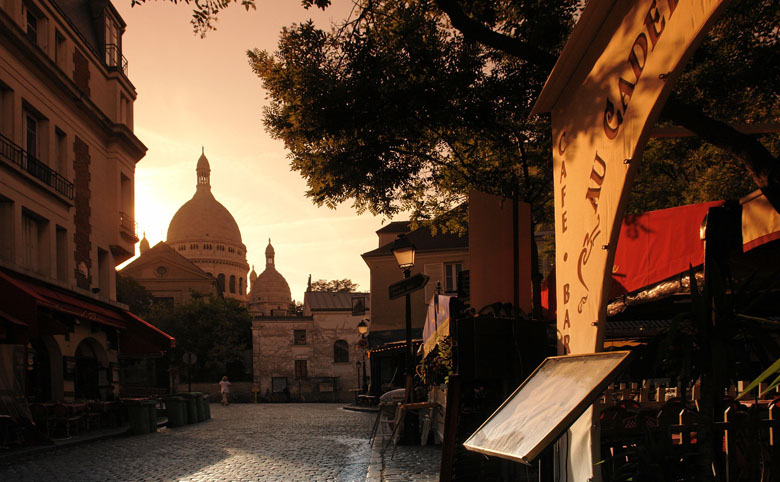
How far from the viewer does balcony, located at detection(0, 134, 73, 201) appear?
58.6ft

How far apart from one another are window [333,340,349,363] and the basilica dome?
54.9m

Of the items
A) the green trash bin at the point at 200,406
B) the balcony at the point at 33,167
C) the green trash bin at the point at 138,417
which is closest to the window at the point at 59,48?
the balcony at the point at 33,167

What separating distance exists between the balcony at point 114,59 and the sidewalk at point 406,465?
18.3 m

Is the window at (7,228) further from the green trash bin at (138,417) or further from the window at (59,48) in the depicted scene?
the window at (59,48)

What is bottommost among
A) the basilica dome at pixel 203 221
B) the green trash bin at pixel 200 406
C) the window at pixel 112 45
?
the green trash bin at pixel 200 406

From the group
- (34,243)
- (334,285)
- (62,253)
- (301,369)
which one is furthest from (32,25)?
(334,285)

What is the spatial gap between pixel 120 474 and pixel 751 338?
9.25 metres

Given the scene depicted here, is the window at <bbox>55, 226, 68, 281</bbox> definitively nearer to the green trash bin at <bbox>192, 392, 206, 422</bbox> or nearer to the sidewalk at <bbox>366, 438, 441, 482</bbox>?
the green trash bin at <bbox>192, 392, 206, 422</bbox>

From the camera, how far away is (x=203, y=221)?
112 metres

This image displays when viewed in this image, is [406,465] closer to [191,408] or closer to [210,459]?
[210,459]

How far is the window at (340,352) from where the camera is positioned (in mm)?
60625

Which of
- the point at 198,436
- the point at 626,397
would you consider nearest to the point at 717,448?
the point at 626,397

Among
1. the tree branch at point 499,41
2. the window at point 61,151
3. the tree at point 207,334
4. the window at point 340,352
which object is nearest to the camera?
the tree branch at point 499,41

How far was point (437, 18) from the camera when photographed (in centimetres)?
1270
